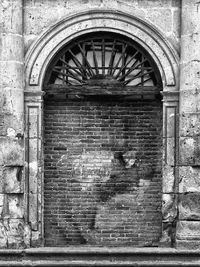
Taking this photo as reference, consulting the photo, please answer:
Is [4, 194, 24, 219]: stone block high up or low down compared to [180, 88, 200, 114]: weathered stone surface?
down

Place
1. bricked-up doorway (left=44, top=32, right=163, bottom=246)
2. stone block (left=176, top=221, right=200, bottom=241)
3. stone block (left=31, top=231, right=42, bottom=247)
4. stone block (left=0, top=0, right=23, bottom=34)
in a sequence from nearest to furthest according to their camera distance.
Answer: stone block (left=176, top=221, right=200, bottom=241) < stone block (left=0, top=0, right=23, bottom=34) < stone block (left=31, top=231, right=42, bottom=247) < bricked-up doorway (left=44, top=32, right=163, bottom=246)

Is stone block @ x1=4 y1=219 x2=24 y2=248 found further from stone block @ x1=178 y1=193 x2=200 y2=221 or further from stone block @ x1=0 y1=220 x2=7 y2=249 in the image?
stone block @ x1=178 y1=193 x2=200 y2=221

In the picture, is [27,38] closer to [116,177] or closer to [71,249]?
[116,177]

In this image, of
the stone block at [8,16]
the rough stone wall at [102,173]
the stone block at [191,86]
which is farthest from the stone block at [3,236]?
the stone block at [191,86]

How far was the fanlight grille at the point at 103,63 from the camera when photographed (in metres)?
10.7

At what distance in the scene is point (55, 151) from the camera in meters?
10.8

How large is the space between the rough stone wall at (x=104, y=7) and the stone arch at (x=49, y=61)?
0.11m

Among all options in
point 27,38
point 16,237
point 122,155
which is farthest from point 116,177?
point 27,38

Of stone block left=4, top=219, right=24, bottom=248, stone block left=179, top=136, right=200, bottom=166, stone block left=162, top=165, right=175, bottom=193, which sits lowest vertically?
stone block left=4, top=219, right=24, bottom=248

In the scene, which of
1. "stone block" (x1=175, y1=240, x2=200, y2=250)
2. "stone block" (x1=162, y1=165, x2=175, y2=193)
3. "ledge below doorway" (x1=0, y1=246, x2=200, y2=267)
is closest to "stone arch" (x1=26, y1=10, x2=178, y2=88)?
"stone block" (x1=162, y1=165, x2=175, y2=193)

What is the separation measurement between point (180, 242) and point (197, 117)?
203 cm

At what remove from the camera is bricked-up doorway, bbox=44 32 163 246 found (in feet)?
35.1

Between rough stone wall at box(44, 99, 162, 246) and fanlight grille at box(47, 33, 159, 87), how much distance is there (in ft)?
1.35

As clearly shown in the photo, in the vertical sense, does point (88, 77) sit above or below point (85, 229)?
above
